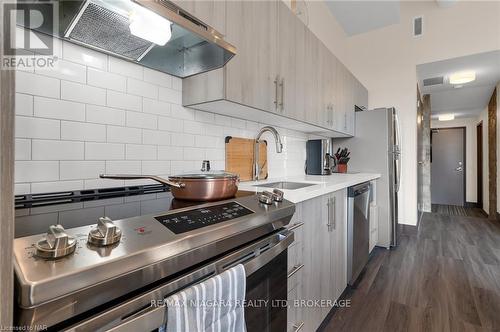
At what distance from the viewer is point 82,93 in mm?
993

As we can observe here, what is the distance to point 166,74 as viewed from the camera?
1300 mm

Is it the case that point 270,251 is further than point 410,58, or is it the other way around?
point 410,58

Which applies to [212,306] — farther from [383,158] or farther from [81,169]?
[383,158]

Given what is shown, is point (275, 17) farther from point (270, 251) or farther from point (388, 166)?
point (388, 166)

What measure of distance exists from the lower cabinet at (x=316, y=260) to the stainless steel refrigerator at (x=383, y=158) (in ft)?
4.65

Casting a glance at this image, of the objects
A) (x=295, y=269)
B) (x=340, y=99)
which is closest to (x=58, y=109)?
(x=295, y=269)

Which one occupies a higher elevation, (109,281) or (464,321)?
(109,281)

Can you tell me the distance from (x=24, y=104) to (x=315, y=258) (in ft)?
4.83

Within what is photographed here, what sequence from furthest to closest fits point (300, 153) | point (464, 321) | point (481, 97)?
point (481, 97), point (300, 153), point (464, 321)

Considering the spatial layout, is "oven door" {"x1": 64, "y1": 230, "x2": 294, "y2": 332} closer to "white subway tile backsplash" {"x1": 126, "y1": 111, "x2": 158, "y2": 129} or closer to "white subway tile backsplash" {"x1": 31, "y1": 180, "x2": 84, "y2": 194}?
"white subway tile backsplash" {"x1": 31, "y1": 180, "x2": 84, "y2": 194}

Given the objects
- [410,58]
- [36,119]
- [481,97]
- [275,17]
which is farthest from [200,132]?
[481,97]

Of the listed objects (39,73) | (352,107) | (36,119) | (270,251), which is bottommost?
(270,251)

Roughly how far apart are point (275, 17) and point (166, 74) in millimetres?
792

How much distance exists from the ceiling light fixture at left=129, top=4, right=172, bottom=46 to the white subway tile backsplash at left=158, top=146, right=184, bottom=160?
509 millimetres
